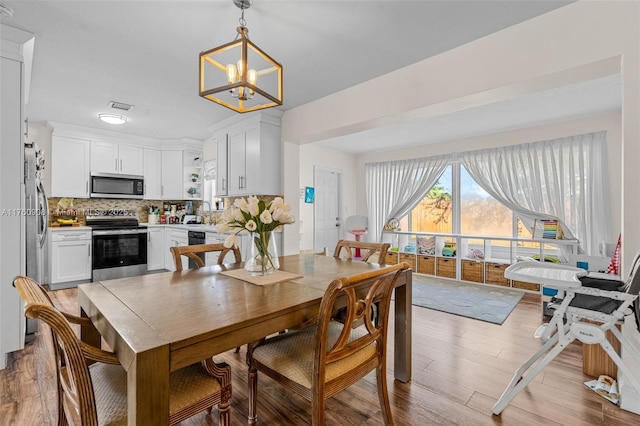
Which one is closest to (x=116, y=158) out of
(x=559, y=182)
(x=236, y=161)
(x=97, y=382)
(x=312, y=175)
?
(x=236, y=161)

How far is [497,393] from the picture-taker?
1895 mm

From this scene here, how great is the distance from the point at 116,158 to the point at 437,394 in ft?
17.9

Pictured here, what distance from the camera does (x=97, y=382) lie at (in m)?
1.17

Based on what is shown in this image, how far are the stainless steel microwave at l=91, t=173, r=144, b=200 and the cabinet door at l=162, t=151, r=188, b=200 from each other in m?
0.36

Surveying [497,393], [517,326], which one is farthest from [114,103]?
[517,326]

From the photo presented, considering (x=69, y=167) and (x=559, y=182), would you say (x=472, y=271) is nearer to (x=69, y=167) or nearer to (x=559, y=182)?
(x=559, y=182)

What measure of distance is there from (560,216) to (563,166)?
711mm

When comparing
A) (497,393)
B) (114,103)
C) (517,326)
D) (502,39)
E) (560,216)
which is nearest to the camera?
(497,393)

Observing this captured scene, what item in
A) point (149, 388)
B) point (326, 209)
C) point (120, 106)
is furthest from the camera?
point (326, 209)

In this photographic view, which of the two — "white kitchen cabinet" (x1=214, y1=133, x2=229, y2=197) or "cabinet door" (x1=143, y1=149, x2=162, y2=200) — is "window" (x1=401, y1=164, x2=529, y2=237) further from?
"cabinet door" (x1=143, y1=149, x2=162, y2=200)

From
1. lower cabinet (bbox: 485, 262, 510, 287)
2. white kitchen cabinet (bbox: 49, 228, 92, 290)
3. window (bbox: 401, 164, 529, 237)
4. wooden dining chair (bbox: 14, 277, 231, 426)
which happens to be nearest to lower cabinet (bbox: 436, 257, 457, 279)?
lower cabinet (bbox: 485, 262, 510, 287)

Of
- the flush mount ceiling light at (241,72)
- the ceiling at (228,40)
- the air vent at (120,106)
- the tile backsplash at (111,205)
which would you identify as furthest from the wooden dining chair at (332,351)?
the tile backsplash at (111,205)

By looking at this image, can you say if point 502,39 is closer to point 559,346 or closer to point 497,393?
point 559,346

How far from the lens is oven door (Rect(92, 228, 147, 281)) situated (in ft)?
14.5
